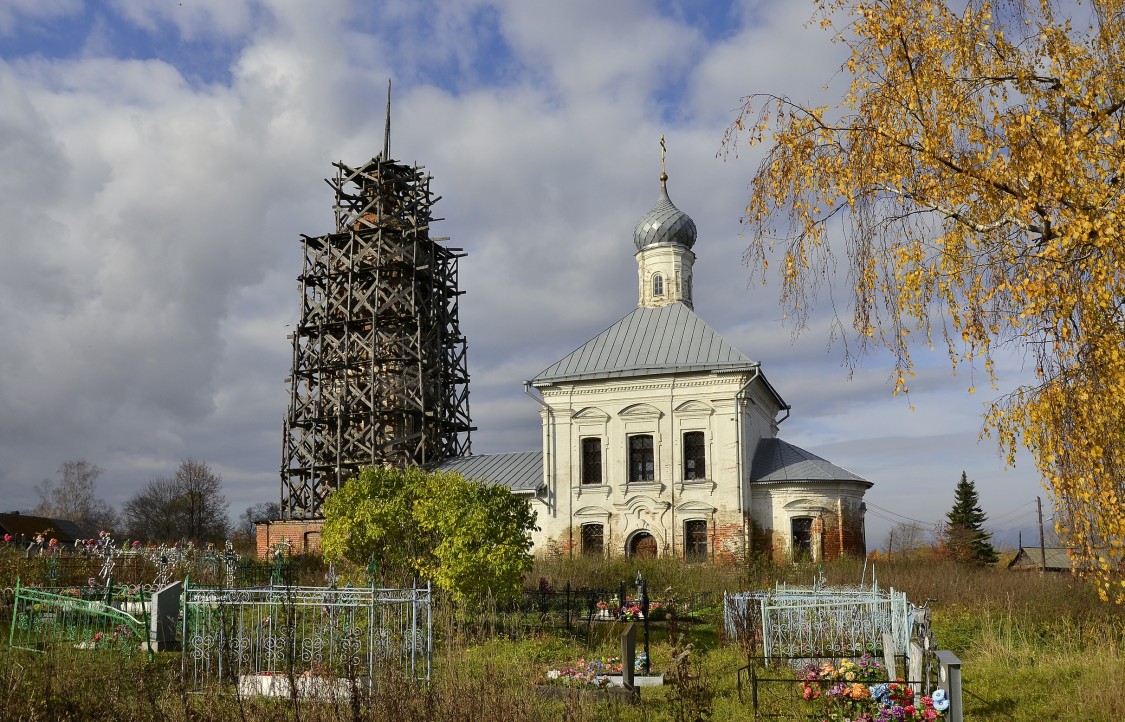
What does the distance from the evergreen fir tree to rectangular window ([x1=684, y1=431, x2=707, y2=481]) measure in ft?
44.7

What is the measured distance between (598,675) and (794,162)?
20.5ft

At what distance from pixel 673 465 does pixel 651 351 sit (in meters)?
3.26

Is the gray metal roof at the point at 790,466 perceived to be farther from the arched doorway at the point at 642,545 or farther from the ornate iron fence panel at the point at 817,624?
the ornate iron fence panel at the point at 817,624

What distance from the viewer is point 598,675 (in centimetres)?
1061

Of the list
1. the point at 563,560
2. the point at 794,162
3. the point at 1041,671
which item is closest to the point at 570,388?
the point at 563,560

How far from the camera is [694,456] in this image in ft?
83.1

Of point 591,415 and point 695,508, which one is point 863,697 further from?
point 591,415

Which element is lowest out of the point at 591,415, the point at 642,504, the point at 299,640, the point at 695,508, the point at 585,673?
the point at 585,673

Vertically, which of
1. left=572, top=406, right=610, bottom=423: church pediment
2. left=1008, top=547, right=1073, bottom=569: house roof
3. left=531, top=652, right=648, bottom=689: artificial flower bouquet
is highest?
left=572, top=406, right=610, bottom=423: church pediment

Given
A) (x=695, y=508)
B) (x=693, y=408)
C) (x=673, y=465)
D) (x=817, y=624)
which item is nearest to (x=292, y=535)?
(x=673, y=465)

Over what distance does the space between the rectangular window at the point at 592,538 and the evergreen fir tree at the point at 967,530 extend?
1507 cm

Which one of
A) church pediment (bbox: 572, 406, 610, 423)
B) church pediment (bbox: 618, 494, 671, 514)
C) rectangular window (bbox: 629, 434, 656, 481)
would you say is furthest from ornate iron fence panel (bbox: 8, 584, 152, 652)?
rectangular window (bbox: 629, 434, 656, 481)

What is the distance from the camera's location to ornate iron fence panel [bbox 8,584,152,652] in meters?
11.8

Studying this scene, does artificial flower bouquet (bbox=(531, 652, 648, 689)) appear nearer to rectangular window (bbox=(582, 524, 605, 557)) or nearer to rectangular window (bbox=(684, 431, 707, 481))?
rectangular window (bbox=(684, 431, 707, 481))
